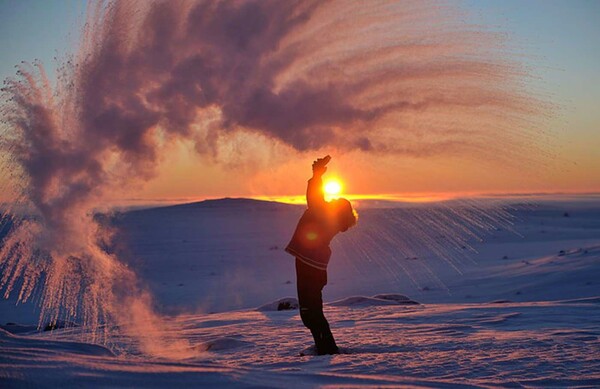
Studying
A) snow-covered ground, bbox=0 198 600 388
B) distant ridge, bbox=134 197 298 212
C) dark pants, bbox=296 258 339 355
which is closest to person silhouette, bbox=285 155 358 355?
dark pants, bbox=296 258 339 355

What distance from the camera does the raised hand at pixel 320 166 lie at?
723cm

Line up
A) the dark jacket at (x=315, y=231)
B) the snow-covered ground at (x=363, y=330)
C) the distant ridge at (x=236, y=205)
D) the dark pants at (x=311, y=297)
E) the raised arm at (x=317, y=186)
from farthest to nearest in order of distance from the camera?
the distant ridge at (x=236, y=205), the raised arm at (x=317, y=186), the dark jacket at (x=315, y=231), the dark pants at (x=311, y=297), the snow-covered ground at (x=363, y=330)

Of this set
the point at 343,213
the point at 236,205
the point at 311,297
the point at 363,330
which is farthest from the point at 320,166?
the point at 236,205

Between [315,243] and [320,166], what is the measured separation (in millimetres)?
A: 834

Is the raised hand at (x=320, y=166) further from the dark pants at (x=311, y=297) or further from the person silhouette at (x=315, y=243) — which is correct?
the dark pants at (x=311, y=297)

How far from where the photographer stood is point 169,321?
37.4ft

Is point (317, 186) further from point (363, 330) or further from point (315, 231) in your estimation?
point (363, 330)

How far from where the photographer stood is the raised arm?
7172mm

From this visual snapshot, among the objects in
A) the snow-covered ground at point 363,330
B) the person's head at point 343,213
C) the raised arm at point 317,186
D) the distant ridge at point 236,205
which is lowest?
the snow-covered ground at point 363,330

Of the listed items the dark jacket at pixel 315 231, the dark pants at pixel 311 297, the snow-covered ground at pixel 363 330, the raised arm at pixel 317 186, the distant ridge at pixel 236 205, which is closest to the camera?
the snow-covered ground at pixel 363 330

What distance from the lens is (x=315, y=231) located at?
279 inches

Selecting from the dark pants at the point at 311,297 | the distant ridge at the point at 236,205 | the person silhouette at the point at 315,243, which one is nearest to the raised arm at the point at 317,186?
the person silhouette at the point at 315,243

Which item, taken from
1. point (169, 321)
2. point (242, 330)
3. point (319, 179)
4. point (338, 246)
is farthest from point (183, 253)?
point (319, 179)

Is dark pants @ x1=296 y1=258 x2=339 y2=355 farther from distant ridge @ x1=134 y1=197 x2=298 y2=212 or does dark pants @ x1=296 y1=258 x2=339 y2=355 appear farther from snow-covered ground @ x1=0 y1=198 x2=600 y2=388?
distant ridge @ x1=134 y1=197 x2=298 y2=212
